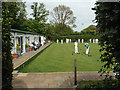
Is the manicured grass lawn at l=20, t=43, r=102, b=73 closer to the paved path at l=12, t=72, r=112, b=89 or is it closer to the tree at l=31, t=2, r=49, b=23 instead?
the paved path at l=12, t=72, r=112, b=89

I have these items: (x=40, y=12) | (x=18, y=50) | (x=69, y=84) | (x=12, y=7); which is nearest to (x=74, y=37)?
(x=40, y=12)

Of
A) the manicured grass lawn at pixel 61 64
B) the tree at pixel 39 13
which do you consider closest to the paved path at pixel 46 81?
the manicured grass lawn at pixel 61 64

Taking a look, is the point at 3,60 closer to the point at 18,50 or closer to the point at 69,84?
the point at 69,84

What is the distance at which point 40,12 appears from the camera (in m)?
36.5

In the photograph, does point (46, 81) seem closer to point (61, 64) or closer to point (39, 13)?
point (61, 64)

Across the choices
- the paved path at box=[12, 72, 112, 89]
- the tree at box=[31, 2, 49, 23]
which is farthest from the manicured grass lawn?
the tree at box=[31, 2, 49, 23]

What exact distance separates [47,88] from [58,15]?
176 feet

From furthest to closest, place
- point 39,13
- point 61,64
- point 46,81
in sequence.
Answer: point 39,13 → point 61,64 → point 46,81

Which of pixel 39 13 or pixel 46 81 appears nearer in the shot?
pixel 46 81

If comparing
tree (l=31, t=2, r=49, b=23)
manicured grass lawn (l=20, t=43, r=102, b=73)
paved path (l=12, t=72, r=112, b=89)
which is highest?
tree (l=31, t=2, r=49, b=23)

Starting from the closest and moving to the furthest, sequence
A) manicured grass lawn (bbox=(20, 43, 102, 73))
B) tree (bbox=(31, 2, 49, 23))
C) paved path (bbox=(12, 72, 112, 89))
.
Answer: paved path (bbox=(12, 72, 112, 89)), manicured grass lawn (bbox=(20, 43, 102, 73)), tree (bbox=(31, 2, 49, 23))

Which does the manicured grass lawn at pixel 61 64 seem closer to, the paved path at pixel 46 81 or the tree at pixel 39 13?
the paved path at pixel 46 81

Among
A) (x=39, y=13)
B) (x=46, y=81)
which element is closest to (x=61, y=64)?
(x=46, y=81)

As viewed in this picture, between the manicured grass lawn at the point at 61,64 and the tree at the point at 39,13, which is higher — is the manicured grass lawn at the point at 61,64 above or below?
below
